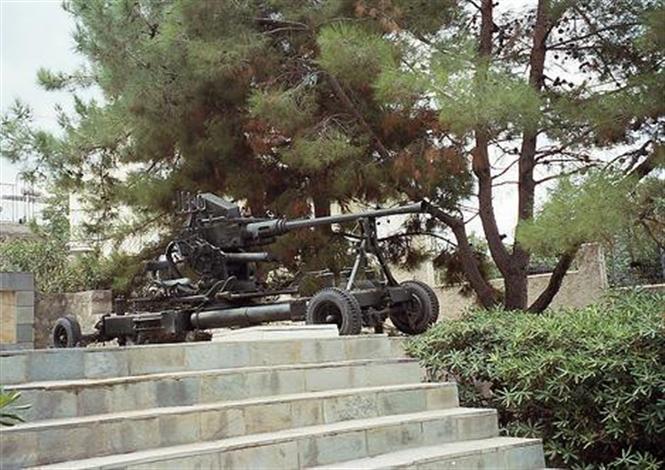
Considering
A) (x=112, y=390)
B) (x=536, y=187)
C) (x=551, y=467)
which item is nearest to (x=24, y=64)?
(x=536, y=187)

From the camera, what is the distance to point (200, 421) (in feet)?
12.2

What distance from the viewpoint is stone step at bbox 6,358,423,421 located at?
11.6ft

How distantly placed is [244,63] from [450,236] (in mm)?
2726

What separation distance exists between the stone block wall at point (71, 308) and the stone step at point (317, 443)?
5.21m

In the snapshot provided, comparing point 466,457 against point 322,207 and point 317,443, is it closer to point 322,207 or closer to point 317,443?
point 317,443

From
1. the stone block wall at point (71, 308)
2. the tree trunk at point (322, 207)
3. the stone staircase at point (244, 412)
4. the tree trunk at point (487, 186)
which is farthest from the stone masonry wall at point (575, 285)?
the stone staircase at point (244, 412)

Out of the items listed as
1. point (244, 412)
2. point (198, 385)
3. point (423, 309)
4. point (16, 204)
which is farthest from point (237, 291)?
point (16, 204)

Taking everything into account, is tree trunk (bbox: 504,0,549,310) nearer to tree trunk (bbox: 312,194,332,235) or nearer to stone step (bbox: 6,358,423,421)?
tree trunk (bbox: 312,194,332,235)

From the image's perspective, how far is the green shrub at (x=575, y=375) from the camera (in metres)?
4.24

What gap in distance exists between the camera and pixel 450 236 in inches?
334

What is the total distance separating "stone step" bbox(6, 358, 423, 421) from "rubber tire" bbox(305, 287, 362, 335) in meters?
0.41

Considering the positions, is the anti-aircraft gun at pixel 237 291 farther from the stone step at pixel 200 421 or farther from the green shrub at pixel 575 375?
the stone step at pixel 200 421

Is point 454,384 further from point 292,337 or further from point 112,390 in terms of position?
point 112,390

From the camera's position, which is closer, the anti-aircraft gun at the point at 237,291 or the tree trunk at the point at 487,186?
the anti-aircraft gun at the point at 237,291
